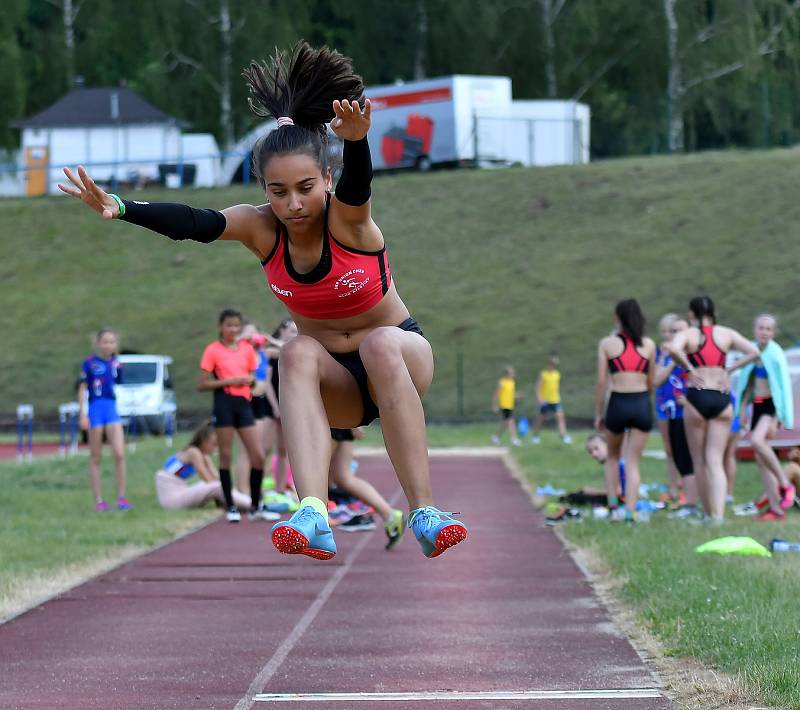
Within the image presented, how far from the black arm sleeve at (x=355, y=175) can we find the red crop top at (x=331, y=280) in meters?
0.18

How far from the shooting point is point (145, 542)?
453 inches

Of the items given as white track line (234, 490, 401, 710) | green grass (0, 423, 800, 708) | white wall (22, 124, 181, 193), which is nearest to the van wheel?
white wall (22, 124, 181, 193)

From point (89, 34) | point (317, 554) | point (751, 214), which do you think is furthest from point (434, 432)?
point (89, 34)

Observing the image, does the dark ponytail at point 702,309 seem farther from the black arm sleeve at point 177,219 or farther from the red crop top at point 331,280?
the black arm sleeve at point 177,219

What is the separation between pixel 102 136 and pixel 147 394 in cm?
2265

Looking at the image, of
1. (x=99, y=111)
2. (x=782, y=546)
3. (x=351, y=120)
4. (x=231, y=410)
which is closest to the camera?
(x=351, y=120)

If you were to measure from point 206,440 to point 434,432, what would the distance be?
15.6 m

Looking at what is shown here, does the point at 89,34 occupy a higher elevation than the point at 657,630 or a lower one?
higher

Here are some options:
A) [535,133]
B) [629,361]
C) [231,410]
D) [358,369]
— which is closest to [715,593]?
[358,369]

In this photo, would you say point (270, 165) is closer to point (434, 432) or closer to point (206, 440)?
point (206, 440)

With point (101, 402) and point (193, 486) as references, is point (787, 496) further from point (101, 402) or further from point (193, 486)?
point (101, 402)

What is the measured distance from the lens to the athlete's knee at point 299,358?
5.57 metres

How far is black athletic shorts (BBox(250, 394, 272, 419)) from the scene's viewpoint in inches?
561

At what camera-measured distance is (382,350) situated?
5.48m
